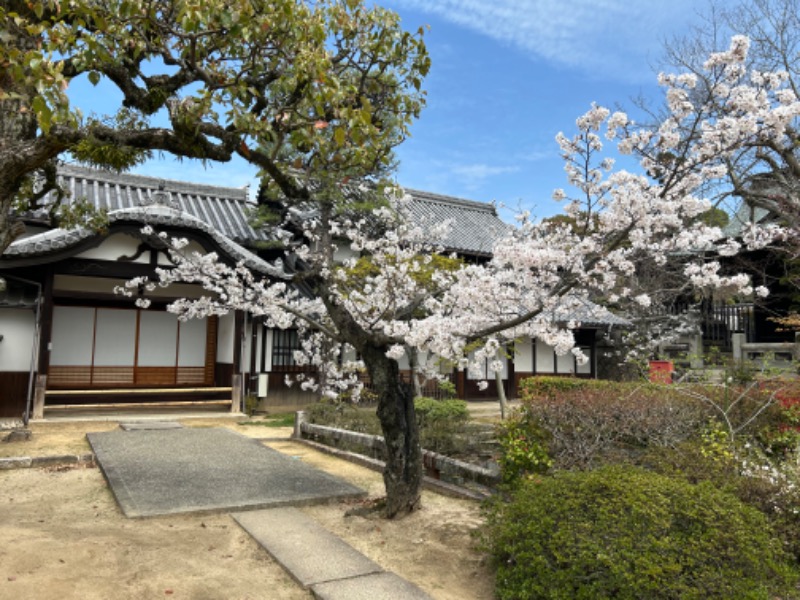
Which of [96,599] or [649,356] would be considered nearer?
[96,599]

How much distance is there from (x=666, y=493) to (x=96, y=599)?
4289 mm

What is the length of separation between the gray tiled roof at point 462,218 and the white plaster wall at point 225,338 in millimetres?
8018

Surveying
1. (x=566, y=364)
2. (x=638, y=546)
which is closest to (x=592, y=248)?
(x=638, y=546)

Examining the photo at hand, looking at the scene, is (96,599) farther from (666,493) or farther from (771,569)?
(771,569)

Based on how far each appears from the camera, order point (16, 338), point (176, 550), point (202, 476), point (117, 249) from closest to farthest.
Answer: point (176, 550) → point (202, 476) → point (16, 338) → point (117, 249)

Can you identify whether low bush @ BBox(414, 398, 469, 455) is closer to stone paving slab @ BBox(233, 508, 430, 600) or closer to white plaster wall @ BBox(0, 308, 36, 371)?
stone paving slab @ BBox(233, 508, 430, 600)

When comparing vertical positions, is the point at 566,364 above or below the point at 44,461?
above

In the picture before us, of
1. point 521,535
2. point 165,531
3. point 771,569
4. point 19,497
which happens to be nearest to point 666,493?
point 771,569

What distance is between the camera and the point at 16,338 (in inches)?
535

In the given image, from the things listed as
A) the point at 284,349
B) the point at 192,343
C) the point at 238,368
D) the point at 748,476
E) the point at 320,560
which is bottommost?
the point at 320,560

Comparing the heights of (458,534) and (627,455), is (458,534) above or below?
below

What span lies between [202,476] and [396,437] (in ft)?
11.3

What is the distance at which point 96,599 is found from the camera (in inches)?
161

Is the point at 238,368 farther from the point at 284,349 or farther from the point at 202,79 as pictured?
the point at 202,79
